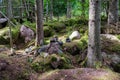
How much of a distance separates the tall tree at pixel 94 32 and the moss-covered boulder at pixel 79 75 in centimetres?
97

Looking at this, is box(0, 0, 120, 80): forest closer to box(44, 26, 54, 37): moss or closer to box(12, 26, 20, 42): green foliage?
box(12, 26, 20, 42): green foliage

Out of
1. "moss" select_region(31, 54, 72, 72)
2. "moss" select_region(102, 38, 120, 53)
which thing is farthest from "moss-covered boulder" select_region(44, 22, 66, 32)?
"moss" select_region(31, 54, 72, 72)

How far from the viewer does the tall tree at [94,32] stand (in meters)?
6.82

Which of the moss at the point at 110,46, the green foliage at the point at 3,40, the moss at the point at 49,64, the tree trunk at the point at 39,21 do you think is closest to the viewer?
the moss at the point at 49,64

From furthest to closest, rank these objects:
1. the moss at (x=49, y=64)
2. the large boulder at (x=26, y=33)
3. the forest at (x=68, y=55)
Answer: the large boulder at (x=26, y=33)
the moss at (x=49, y=64)
the forest at (x=68, y=55)

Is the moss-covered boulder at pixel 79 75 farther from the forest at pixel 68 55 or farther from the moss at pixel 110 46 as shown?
the moss at pixel 110 46

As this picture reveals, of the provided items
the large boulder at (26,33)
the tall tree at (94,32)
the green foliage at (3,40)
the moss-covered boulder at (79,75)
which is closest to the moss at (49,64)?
the moss-covered boulder at (79,75)

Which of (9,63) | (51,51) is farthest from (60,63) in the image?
(9,63)

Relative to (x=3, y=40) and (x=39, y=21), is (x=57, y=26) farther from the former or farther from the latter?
(x=39, y=21)

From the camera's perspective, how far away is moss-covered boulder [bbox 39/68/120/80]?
5867 millimetres

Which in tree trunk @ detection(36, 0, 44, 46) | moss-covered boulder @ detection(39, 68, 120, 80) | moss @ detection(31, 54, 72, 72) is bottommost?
moss-covered boulder @ detection(39, 68, 120, 80)

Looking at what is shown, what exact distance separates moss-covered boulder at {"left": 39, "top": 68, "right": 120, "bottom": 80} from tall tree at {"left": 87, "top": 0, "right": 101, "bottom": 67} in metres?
0.97

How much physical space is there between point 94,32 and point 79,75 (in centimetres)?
166

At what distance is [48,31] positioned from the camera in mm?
12047
